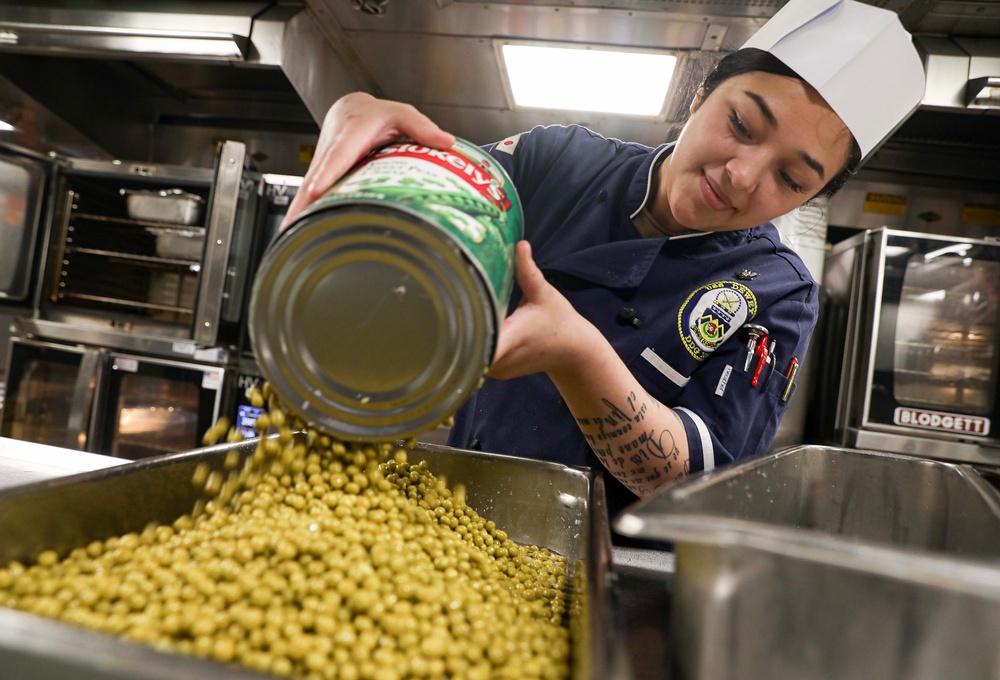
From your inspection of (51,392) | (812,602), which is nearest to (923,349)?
(812,602)

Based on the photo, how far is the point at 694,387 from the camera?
1.33 m

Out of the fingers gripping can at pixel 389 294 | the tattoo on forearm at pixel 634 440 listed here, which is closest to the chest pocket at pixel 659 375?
the tattoo on forearm at pixel 634 440

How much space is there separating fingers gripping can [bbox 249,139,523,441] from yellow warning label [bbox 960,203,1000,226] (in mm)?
3471

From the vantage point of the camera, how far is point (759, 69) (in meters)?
1.21

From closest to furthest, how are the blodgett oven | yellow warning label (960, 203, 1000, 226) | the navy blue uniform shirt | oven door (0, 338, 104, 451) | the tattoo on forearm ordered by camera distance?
the tattoo on forearm, the navy blue uniform shirt, the blodgett oven, oven door (0, 338, 104, 451), yellow warning label (960, 203, 1000, 226)

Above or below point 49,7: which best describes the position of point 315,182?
below

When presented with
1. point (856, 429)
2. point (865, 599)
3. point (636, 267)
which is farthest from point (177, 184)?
point (856, 429)

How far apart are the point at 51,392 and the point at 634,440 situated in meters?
3.15

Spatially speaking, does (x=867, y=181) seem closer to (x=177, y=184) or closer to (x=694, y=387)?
(x=694, y=387)

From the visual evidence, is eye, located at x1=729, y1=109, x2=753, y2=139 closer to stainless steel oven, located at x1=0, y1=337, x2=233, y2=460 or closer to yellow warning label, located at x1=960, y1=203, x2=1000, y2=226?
stainless steel oven, located at x1=0, y1=337, x2=233, y2=460

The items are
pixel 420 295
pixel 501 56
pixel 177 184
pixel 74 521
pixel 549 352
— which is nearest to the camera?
pixel 420 295

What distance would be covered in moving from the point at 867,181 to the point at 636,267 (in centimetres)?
259

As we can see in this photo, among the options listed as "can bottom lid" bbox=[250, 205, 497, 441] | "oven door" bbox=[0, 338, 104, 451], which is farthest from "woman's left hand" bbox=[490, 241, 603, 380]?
"oven door" bbox=[0, 338, 104, 451]

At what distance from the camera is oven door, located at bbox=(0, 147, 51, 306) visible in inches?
113
